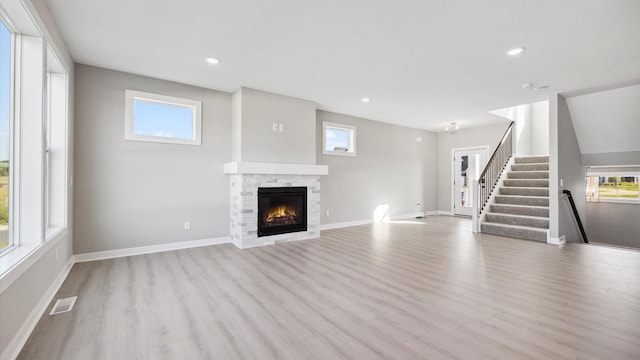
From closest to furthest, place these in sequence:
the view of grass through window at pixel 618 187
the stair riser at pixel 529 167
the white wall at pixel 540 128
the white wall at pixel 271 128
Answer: the white wall at pixel 271 128, the stair riser at pixel 529 167, the white wall at pixel 540 128, the view of grass through window at pixel 618 187

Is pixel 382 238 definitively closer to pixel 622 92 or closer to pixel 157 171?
pixel 157 171

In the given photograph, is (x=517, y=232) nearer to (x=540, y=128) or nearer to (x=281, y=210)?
(x=540, y=128)

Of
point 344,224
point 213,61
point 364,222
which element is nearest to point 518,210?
point 364,222

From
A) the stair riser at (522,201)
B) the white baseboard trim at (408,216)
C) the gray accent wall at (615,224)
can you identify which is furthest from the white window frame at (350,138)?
the gray accent wall at (615,224)

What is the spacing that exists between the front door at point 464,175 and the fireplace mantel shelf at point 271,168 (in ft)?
17.7

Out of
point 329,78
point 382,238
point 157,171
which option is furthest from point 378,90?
point 157,171

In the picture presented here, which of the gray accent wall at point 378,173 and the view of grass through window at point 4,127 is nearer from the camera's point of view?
the view of grass through window at point 4,127

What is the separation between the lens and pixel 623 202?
351 inches

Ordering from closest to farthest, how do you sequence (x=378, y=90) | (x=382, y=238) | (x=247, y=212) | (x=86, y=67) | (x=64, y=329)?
(x=64, y=329) → (x=86, y=67) → (x=247, y=212) → (x=378, y=90) → (x=382, y=238)

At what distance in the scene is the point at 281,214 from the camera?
5438 mm

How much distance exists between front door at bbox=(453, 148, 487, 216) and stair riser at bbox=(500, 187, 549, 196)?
157 cm

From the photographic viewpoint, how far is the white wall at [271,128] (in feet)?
16.4

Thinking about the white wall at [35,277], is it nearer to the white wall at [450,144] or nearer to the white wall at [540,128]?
the white wall at [450,144]

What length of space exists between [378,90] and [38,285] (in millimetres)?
5170
